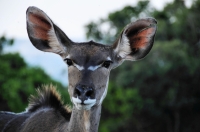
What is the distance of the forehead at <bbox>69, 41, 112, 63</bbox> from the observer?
682 cm

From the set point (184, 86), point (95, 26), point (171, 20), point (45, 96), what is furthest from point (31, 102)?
point (171, 20)

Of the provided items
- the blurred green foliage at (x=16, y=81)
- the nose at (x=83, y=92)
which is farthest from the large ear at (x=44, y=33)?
the blurred green foliage at (x=16, y=81)

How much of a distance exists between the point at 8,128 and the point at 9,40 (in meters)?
13.0

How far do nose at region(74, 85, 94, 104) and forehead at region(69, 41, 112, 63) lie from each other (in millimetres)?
551

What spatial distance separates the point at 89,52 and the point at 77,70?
35cm

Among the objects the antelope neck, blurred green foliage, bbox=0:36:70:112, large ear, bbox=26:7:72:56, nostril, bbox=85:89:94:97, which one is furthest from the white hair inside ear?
blurred green foliage, bbox=0:36:70:112

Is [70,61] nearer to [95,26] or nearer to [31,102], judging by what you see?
[31,102]

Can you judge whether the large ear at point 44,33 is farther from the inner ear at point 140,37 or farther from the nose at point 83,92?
the nose at point 83,92

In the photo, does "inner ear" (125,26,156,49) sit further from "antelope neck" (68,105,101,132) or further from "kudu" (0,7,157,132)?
"antelope neck" (68,105,101,132)

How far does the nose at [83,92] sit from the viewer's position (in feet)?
20.5

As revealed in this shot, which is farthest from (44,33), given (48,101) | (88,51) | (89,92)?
(89,92)

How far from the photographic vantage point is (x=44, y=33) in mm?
7359

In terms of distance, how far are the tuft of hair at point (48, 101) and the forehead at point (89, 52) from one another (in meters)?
1.04

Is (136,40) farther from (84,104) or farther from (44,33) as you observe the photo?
(84,104)
